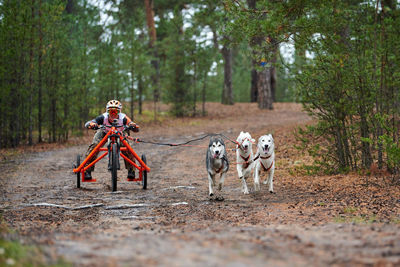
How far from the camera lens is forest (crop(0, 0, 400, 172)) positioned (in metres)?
10.8

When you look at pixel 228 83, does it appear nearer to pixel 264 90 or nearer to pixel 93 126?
pixel 264 90

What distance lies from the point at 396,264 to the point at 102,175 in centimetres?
1042

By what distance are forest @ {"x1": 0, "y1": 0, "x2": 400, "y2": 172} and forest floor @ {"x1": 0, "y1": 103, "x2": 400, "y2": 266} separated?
141 cm

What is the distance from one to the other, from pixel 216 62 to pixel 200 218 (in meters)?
27.9

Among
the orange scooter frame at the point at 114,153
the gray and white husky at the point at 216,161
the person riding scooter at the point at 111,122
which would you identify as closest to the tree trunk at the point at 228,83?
the person riding scooter at the point at 111,122

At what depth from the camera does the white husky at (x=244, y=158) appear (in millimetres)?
10189

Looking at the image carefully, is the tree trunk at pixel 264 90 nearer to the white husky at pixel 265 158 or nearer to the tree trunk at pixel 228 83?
the tree trunk at pixel 228 83

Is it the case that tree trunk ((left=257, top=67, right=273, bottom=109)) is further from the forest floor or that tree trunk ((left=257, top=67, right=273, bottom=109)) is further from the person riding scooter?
the person riding scooter

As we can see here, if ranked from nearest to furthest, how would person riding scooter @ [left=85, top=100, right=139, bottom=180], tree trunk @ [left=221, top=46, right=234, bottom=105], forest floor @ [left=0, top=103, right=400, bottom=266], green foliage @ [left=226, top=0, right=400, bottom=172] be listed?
1. forest floor @ [left=0, top=103, right=400, bottom=266]
2. green foliage @ [left=226, top=0, right=400, bottom=172]
3. person riding scooter @ [left=85, top=100, right=139, bottom=180]
4. tree trunk @ [left=221, top=46, right=234, bottom=105]

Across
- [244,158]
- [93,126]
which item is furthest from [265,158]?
[93,126]

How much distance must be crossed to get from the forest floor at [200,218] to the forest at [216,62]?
1407mm

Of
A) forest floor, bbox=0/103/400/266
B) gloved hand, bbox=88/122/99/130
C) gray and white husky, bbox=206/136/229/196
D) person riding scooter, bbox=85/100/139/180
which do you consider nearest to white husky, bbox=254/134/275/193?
forest floor, bbox=0/103/400/266

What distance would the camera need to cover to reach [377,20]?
433 inches

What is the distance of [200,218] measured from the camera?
7465 millimetres
